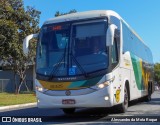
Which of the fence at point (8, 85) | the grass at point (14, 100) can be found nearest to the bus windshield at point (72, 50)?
the grass at point (14, 100)

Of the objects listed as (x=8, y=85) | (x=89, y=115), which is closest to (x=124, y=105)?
(x=89, y=115)

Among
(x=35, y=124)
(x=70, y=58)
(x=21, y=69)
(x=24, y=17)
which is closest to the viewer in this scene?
(x=35, y=124)

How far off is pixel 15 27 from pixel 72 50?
74.3 ft

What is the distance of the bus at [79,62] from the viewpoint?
481 inches

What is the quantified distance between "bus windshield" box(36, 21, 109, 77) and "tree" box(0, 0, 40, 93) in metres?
21.1

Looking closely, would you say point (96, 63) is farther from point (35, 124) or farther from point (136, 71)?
point (136, 71)

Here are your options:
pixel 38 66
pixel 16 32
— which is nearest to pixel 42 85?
pixel 38 66

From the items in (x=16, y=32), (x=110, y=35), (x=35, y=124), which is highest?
(x=16, y=32)

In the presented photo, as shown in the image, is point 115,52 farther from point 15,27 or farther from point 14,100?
point 15,27

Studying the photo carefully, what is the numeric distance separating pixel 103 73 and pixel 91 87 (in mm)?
591

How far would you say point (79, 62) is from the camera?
492 inches

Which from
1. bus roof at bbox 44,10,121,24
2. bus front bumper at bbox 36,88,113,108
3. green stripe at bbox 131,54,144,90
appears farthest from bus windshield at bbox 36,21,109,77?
green stripe at bbox 131,54,144,90

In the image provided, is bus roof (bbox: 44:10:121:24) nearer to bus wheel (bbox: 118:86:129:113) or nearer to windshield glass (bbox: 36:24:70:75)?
windshield glass (bbox: 36:24:70:75)

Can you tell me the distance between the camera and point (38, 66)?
13.1 metres
